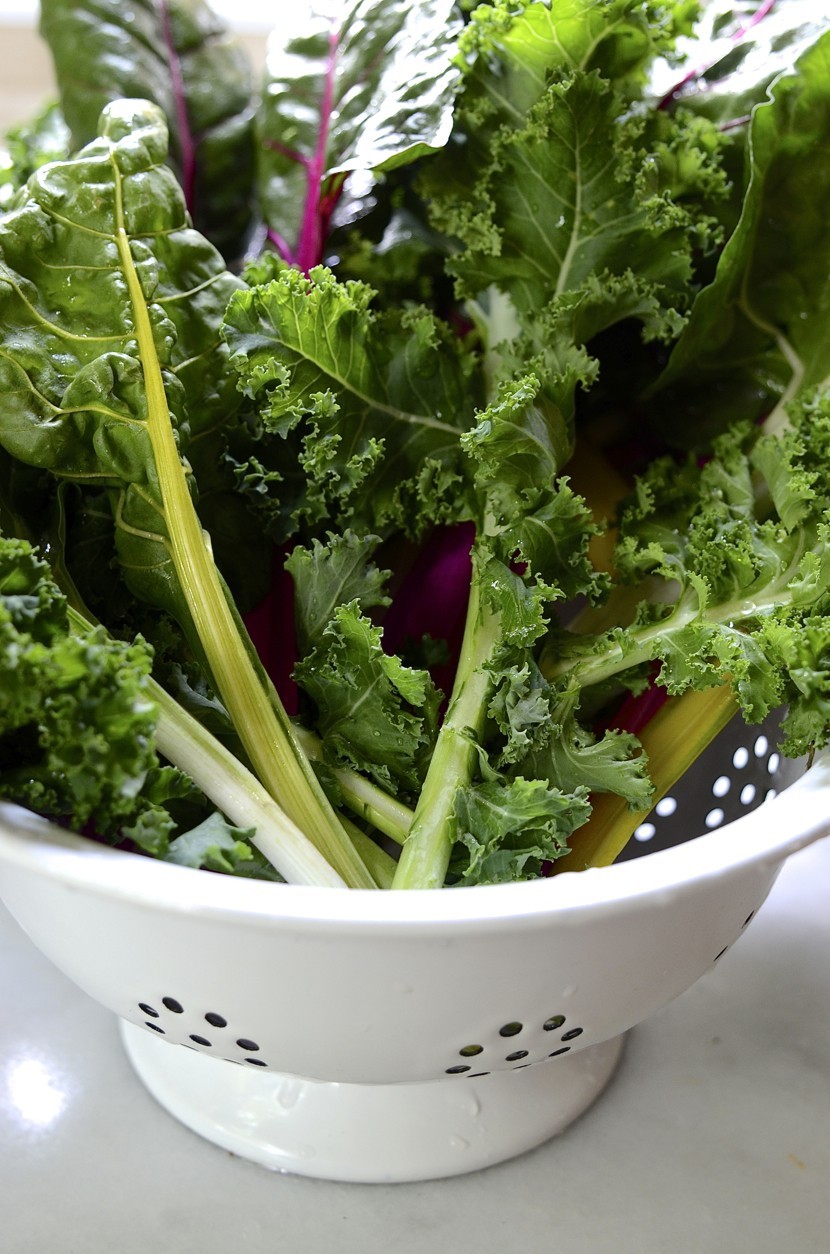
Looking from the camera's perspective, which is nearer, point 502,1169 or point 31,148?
point 502,1169

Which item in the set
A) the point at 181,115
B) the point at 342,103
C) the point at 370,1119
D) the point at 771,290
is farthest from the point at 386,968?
the point at 181,115

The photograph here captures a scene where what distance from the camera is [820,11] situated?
1.06m

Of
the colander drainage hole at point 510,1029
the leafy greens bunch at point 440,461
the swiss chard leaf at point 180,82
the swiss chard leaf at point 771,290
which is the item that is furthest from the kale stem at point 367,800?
the swiss chard leaf at point 180,82

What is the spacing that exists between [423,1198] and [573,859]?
0.26 metres

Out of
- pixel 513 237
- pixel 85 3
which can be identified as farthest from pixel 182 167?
pixel 513 237

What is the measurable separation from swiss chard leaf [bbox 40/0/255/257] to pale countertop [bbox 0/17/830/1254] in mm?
828

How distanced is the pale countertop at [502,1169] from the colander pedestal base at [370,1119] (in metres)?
0.01

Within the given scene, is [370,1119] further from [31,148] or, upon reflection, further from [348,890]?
[31,148]

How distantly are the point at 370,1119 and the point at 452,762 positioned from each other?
0.26 m

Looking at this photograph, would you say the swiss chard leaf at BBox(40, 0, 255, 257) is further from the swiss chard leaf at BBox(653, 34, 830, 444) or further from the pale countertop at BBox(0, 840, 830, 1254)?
the pale countertop at BBox(0, 840, 830, 1254)

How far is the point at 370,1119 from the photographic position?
0.81 metres

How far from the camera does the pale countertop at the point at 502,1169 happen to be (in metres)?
0.78

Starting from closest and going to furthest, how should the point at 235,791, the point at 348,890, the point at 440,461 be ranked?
the point at 348,890, the point at 235,791, the point at 440,461

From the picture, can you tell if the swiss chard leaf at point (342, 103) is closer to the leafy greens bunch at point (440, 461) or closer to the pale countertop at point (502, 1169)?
the leafy greens bunch at point (440, 461)
